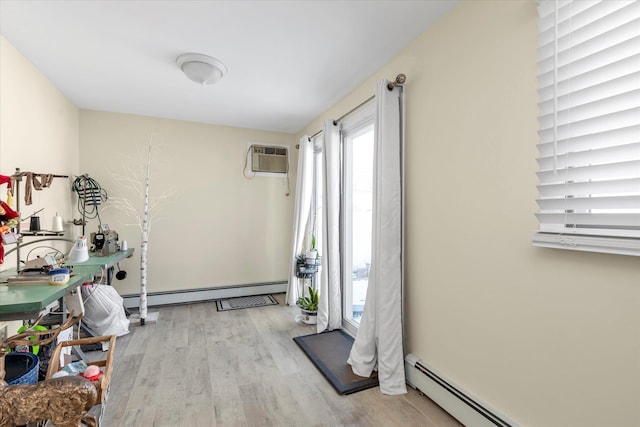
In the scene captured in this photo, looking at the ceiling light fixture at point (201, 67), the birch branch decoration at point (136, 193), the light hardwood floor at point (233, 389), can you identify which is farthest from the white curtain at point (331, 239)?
the birch branch decoration at point (136, 193)

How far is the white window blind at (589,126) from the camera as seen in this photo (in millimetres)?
1040

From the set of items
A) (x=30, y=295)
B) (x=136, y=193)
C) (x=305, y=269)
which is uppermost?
(x=136, y=193)

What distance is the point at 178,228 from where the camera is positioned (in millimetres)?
3785

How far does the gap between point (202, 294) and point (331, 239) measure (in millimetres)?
2084

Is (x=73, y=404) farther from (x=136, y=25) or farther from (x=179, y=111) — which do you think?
(x=179, y=111)

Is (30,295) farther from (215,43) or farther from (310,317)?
(310,317)

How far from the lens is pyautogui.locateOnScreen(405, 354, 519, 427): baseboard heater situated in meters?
1.50

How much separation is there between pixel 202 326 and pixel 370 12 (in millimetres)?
3106

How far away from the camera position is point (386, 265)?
6.79 feet

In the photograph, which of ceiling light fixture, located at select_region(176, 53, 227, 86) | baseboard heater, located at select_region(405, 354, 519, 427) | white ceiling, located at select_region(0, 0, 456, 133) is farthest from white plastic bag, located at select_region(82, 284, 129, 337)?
baseboard heater, located at select_region(405, 354, 519, 427)

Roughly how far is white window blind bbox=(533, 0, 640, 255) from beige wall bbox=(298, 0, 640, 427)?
3.2 inches

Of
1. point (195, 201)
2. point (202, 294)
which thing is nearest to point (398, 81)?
point (195, 201)

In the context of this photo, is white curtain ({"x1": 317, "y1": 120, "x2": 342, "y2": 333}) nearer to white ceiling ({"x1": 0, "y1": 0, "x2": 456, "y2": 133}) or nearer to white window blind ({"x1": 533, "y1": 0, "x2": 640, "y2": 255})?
white ceiling ({"x1": 0, "y1": 0, "x2": 456, "y2": 133})

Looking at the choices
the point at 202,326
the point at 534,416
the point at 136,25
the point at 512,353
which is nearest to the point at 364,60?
the point at 136,25
